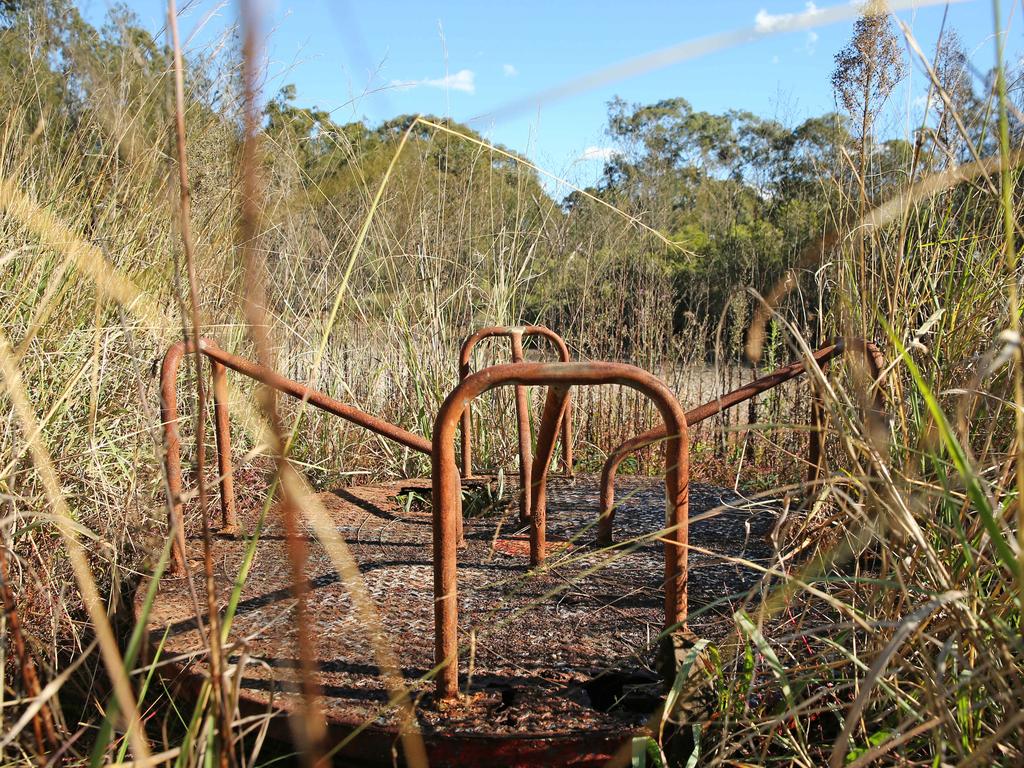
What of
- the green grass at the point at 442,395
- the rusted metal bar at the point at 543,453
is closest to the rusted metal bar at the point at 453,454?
the green grass at the point at 442,395

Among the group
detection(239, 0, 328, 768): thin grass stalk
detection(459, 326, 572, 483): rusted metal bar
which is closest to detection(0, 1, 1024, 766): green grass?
detection(239, 0, 328, 768): thin grass stalk

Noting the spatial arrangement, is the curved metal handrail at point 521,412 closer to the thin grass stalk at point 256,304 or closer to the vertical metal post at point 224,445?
the vertical metal post at point 224,445

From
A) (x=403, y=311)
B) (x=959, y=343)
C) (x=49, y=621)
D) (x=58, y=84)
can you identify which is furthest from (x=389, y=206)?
(x=959, y=343)

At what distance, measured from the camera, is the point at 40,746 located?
3.28 ft

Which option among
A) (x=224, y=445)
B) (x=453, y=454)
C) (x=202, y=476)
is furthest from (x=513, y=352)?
(x=202, y=476)

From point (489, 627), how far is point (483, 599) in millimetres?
205

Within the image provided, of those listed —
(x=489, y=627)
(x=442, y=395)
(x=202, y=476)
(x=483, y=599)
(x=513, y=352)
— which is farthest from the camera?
(x=442, y=395)

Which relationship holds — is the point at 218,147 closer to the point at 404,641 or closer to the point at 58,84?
the point at 58,84

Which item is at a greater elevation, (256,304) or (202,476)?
(256,304)

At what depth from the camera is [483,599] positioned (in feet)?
7.04

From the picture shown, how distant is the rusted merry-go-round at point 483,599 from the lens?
1427 mm

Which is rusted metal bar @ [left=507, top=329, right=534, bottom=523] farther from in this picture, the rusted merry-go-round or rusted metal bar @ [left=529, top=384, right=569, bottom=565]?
rusted metal bar @ [left=529, top=384, right=569, bottom=565]

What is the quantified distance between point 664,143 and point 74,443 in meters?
7.74

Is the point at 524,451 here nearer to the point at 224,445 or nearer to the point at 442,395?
the point at 224,445
